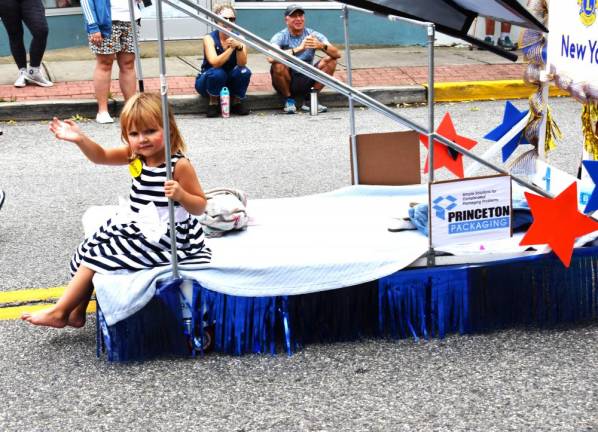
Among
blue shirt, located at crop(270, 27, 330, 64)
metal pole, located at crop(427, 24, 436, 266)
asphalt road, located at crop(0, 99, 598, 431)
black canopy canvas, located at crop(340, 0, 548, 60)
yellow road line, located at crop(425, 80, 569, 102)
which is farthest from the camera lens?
yellow road line, located at crop(425, 80, 569, 102)

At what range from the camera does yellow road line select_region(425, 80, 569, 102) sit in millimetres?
9609

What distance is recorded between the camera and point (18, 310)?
4199 millimetres

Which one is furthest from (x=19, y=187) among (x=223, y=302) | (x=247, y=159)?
(x=223, y=302)

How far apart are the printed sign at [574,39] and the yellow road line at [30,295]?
2568mm

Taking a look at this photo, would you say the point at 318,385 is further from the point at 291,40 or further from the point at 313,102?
the point at 291,40

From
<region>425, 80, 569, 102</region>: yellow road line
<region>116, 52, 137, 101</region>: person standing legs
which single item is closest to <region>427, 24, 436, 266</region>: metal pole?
<region>116, 52, 137, 101</region>: person standing legs

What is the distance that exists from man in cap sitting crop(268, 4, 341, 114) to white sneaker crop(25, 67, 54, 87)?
2366mm

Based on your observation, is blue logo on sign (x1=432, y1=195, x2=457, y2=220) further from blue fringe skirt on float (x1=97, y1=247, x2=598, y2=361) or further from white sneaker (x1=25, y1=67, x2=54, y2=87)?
white sneaker (x1=25, y1=67, x2=54, y2=87)

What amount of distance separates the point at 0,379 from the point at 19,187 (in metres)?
3.09

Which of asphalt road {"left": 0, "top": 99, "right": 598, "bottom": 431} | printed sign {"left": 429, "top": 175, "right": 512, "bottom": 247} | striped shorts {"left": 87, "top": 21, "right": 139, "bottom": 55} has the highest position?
striped shorts {"left": 87, "top": 21, "right": 139, "bottom": 55}

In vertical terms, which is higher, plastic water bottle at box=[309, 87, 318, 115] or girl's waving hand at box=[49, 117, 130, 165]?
girl's waving hand at box=[49, 117, 130, 165]

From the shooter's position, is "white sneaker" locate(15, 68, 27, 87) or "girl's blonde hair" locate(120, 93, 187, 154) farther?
"white sneaker" locate(15, 68, 27, 87)

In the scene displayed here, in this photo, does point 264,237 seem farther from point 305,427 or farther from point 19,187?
point 19,187

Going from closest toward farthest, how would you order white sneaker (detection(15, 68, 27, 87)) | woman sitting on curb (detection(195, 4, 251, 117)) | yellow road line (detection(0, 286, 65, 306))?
yellow road line (detection(0, 286, 65, 306))
woman sitting on curb (detection(195, 4, 251, 117))
white sneaker (detection(15, 68, 27, 87))
